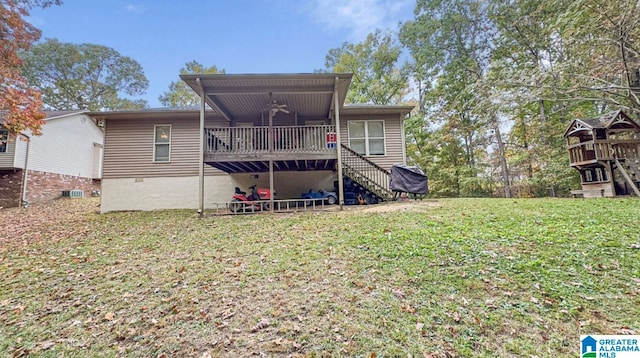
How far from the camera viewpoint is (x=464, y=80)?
674 inches

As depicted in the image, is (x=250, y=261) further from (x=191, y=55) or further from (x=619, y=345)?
(x=191, y=55)

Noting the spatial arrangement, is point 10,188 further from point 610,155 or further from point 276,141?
point 610,155

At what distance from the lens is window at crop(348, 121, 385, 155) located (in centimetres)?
1166

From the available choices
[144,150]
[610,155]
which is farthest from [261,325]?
[610,155]

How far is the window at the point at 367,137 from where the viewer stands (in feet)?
38.2

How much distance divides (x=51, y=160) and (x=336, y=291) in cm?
1816

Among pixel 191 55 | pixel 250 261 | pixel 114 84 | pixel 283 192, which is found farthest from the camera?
pixel 114 84

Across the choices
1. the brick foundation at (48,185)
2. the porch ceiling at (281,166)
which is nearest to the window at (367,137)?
the porch ceiling at (281,166)

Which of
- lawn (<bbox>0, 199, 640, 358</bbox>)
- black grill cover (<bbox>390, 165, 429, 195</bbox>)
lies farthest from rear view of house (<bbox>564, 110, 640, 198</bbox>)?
black grill cover (<bbox>390, 165, 429, 195</bbox>)

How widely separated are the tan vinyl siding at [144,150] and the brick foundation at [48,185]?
5.94 m

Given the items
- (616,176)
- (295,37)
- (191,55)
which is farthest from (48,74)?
(616,176)

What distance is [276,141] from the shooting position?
372 inches

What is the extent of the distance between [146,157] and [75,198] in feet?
24.7

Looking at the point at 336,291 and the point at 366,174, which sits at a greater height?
the point at 366,174
